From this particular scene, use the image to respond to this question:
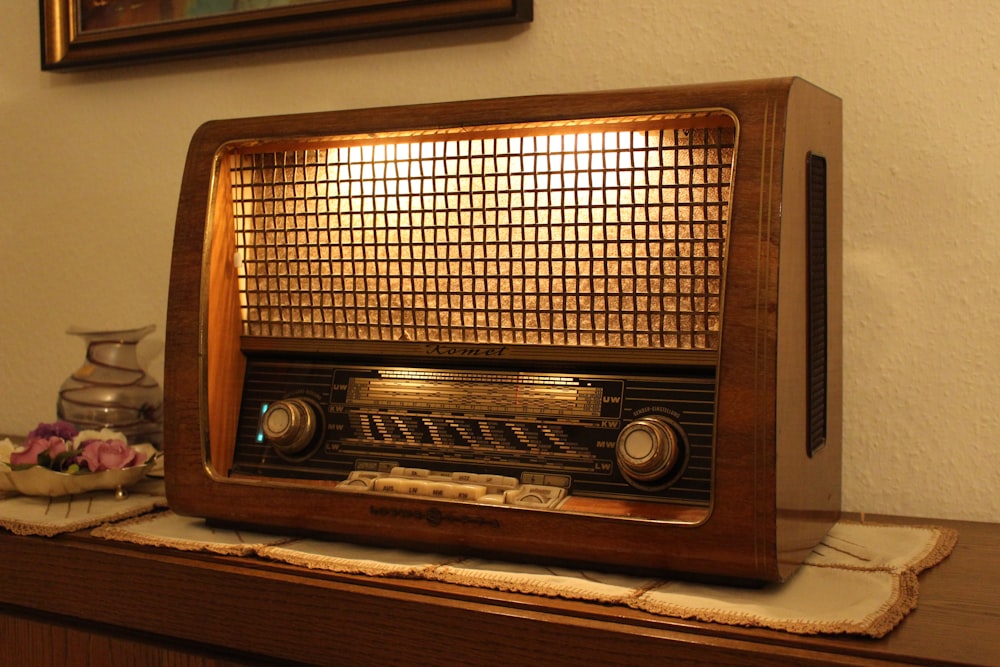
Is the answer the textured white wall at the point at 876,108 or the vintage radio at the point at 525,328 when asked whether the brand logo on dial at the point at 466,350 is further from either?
the textured white wall at the point at 876,108

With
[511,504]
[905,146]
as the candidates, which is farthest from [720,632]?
[905,146]

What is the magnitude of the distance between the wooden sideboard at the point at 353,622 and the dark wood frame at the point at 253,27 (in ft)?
2.41

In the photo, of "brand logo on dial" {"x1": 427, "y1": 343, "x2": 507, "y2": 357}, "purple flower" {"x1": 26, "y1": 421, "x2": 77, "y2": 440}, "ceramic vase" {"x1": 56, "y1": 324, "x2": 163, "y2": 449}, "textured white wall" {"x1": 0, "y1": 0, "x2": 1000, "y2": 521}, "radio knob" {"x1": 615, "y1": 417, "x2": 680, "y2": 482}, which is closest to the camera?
"radio knob" {"x1": 615, "y1": 417, "x2": 680, "y2": 482}

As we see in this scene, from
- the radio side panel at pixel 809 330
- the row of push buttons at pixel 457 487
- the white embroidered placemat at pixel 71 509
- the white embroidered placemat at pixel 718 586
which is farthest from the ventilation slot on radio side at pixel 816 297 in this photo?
the white embroidered placemat at pixel 71 509

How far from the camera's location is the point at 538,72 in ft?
4.25

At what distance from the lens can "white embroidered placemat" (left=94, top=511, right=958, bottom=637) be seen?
75 centimetres

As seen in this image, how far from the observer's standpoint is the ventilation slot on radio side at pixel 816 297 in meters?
0.90

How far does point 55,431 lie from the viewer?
1.24 metres

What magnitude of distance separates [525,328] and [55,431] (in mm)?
648

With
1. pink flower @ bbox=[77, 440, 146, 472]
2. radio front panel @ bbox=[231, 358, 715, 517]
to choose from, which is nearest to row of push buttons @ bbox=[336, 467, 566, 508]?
radio front panel @ bbox=[231, 358, 715, 517]

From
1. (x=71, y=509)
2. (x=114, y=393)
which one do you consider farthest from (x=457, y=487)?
(x=114, y=393)

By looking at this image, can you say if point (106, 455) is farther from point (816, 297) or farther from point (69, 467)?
point (816, 297)

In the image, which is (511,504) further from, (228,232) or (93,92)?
(93,92)

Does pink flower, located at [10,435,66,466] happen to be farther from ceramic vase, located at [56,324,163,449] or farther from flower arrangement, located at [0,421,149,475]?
ceramic vase, located at [56,324,163,449]
